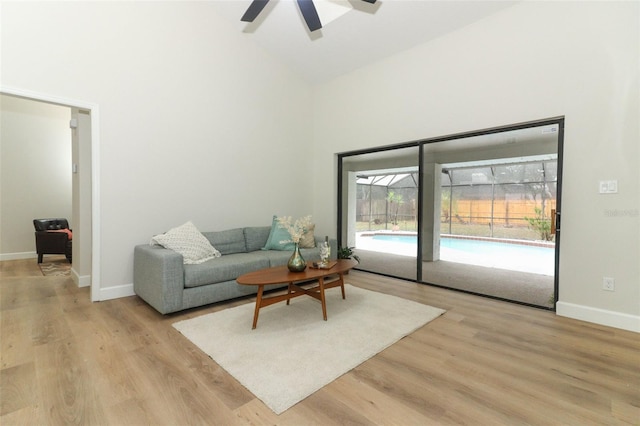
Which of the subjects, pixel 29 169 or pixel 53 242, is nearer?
pixel 53 242

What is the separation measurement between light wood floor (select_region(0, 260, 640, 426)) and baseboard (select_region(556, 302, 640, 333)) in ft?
0.36

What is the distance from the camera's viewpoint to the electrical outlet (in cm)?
279

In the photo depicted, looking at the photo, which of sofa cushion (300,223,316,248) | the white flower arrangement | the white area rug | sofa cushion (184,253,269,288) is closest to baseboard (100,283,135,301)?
sofa cushion (184,253,269,288)

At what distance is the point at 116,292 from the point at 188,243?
41.8 inches

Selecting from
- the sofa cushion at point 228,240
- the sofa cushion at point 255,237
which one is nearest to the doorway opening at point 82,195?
the sofa cushion at point 228,240

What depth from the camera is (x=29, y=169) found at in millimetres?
5766

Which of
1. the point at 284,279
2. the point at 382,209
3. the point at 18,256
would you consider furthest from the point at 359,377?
the point at 18,256

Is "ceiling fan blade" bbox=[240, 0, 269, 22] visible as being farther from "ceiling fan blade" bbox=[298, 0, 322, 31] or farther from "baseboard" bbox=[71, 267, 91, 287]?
"baseboard" bbox=[71, 267, 91, 287]

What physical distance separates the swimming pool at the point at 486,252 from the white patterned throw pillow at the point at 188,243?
110 inches

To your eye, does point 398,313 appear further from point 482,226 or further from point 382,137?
point 382,137

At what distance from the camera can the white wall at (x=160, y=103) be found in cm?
308

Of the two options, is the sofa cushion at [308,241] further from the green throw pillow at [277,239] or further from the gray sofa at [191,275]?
the gray sofa at [191,275]

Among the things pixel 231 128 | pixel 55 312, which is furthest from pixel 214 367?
pixel 231 128

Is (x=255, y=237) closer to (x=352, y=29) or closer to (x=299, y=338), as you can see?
(x=299, y=338)
